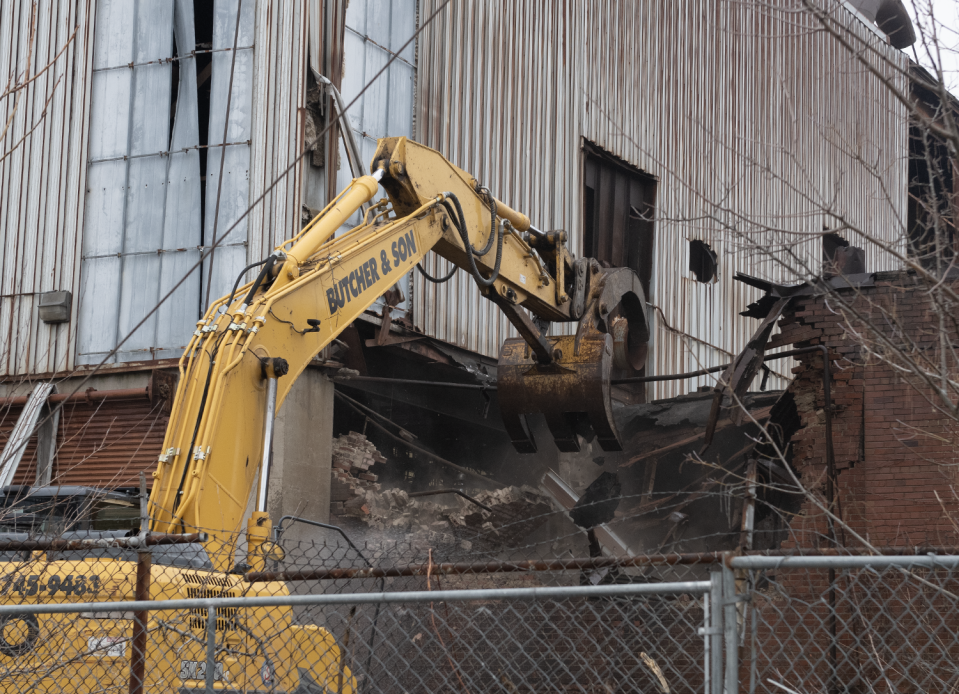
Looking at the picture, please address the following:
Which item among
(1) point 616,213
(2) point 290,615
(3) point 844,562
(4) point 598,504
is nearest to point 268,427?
(2) point 290,615

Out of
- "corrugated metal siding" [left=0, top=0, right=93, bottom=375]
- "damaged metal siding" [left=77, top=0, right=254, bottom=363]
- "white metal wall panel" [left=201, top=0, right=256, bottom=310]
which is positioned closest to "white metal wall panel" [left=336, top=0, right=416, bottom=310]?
"white metal wall panel" [left=201, top=0, right=256, bottom=310]

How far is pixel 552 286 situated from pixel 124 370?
17.6ft

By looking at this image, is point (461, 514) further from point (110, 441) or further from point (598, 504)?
point (110, 441)

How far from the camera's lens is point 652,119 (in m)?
19.7

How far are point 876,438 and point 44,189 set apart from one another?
10623mm

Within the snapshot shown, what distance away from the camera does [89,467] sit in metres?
13.1

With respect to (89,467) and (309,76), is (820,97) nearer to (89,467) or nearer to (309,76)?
(309,76)

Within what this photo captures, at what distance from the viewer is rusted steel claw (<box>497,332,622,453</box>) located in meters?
10.9

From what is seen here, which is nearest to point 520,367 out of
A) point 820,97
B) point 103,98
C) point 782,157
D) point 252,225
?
point 252,225

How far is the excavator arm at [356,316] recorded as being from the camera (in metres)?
7.03

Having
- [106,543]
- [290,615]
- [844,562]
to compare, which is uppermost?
[844,562]

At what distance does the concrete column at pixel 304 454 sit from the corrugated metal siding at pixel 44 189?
10.4 feet

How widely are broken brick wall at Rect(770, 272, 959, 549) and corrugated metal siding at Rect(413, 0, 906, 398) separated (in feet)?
6.55

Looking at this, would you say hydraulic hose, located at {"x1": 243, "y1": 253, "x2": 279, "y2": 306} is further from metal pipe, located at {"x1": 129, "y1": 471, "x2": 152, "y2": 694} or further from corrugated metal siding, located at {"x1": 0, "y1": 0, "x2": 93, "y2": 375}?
corrugated metal siding, located at {"x1": 0, "y1": 0, "x2": 93, "y2": 375}
